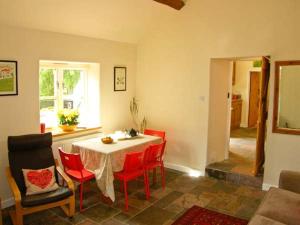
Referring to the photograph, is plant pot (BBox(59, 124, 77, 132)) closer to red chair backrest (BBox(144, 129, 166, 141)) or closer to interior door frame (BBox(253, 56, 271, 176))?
red chair backrest (BBox(144, 129, 166, 141))

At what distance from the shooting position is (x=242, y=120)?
8.78m

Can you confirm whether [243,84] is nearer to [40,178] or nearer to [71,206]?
[71,206]

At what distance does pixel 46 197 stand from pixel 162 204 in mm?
1505

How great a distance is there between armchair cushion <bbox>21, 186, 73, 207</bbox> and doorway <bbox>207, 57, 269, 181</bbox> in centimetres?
256

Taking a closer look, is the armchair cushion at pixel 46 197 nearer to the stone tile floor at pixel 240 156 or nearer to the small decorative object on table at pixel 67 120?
the small decorative object on table at pixel 67 120

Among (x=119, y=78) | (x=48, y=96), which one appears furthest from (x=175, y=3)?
(x=48, y=96)

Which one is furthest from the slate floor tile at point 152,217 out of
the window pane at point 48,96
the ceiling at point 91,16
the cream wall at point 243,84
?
the cream wall at point 243,84

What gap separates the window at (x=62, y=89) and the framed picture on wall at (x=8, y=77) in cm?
67

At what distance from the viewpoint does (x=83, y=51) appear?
15.0 feet

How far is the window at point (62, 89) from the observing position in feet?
14.7

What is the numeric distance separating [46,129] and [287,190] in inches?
135

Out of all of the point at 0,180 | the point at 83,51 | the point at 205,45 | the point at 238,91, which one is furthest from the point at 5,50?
the point at 238,91

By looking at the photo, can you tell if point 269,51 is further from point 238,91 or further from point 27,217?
point 238,91

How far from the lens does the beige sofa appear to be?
8.51 feet
